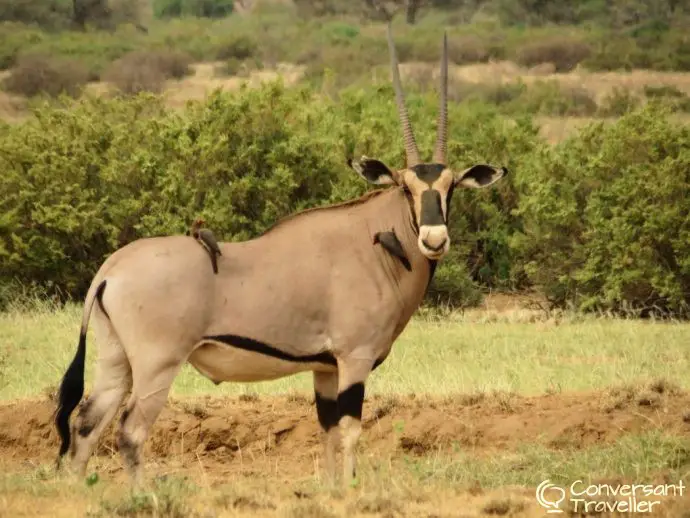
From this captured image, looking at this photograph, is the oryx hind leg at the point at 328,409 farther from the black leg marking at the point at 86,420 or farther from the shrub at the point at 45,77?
the shrub at the point at 45,77

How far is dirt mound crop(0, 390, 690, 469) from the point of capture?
10.5 metres

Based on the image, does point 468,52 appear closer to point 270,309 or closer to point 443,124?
point 443,124

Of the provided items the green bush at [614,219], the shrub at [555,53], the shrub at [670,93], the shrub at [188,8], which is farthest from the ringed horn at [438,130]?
the shrub at [188,8]

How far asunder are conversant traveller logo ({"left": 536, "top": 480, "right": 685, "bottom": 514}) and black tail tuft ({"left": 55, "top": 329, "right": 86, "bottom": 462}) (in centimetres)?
277

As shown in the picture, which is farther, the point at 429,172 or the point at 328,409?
the point at 328,409

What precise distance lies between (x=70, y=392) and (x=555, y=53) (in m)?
50.0

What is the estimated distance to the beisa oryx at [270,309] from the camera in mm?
8547

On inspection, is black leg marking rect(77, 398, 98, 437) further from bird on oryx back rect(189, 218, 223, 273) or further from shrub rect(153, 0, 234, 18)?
shrub rect(153, 0, 234, 18)

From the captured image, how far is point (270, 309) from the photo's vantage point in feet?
28.9

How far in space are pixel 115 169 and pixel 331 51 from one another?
38.0 m

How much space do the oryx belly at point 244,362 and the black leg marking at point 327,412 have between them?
1.24 ft

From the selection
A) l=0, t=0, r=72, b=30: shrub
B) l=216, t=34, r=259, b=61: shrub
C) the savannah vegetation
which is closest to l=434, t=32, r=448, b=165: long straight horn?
the savannah vegetation

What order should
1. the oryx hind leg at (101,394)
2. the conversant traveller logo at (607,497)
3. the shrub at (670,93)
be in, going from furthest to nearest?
the shrub at (670,93) < the oryx hind leg at (101,394) < the conversant traveller logo at (607,497)

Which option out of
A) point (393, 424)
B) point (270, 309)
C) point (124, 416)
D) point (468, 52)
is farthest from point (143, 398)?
point (468, 52)
